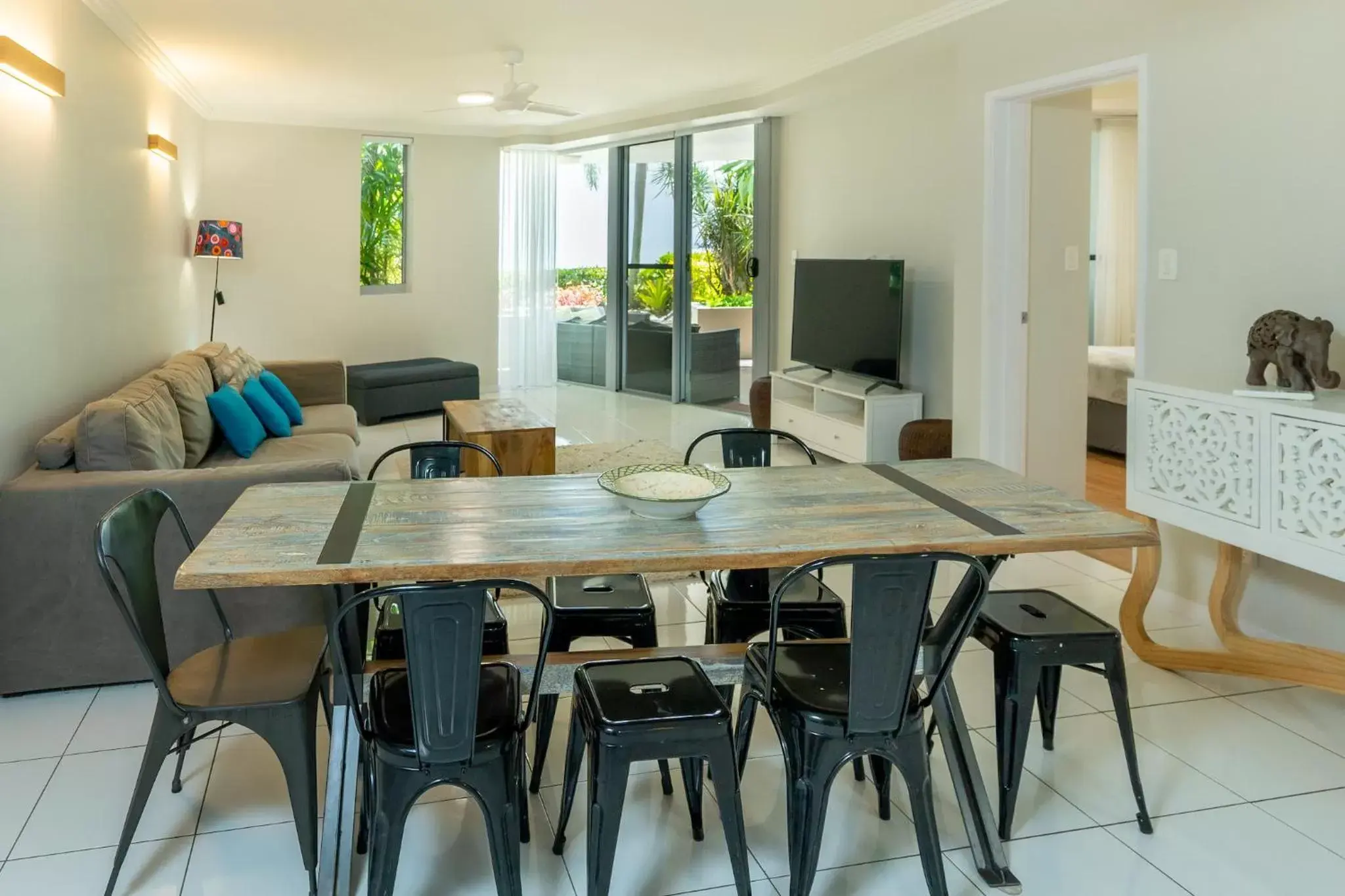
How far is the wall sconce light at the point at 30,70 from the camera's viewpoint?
11.5ft

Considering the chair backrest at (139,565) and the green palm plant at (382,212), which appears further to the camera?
the green palm plant at (382,212)

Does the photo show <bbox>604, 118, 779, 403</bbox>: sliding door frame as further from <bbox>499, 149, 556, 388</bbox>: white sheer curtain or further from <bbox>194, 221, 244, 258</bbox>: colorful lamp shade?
<bbox>194, 221, 244, 258</bbox>: colorful lamp shade

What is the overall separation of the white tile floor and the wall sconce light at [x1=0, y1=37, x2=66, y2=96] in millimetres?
2071

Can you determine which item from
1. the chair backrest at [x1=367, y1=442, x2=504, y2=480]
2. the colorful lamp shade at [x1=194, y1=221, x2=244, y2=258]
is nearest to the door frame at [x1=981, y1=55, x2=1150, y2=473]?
the chair backrest at [x1=367, y1=442, x2=504, y2=480]

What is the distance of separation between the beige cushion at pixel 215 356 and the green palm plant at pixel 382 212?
11.1ft

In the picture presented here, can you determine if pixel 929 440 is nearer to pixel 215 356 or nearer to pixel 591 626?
pixel 591 626

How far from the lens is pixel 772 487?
9.46 ft

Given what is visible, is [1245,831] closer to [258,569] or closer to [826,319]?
[258,569]

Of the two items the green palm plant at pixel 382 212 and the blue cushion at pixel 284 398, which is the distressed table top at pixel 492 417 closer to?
the blue cushion at pixel 284 398

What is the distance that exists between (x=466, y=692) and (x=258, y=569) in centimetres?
47

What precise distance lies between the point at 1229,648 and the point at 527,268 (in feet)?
27.0

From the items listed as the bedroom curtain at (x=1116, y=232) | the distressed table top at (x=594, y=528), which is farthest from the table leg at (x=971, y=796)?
the bedroom curtain at (x=1116, y=232)

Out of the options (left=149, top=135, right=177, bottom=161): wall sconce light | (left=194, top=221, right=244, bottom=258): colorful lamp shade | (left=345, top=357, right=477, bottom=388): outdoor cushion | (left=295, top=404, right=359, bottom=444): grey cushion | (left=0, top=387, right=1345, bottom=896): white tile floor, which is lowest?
(left=0, top=387, right=1345, bottom=896): white tile floor

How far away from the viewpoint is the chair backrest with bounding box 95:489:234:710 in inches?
85.6
